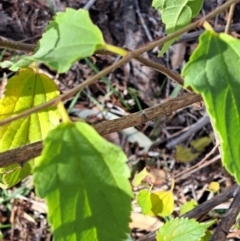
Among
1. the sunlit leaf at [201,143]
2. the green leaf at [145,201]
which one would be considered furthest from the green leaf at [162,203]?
the sunlit leaf at [201,143]

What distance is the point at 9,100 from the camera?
1180mm

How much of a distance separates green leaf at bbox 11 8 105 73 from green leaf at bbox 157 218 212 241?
23.8 inches

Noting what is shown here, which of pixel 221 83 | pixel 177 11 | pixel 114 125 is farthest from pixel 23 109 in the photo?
pixel 221 83

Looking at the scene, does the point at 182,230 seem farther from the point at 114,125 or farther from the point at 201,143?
the point at 201,143

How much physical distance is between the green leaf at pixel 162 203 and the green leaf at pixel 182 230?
26 centimetres

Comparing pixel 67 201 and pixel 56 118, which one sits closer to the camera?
pixel 67 201

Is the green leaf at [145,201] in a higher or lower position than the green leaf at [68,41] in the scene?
lower

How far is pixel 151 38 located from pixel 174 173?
0.62 metres

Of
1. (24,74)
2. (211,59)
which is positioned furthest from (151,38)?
(211,59)

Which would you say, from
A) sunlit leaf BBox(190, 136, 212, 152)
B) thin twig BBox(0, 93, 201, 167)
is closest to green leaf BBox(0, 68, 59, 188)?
thin twig BBox(0, 93, 201, 167)

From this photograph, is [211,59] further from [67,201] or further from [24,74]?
[24,74]

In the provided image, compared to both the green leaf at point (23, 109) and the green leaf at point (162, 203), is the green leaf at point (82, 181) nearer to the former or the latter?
the green leaf at point (23, 109)

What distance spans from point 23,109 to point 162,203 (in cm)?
60

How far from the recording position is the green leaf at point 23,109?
3.89ft
